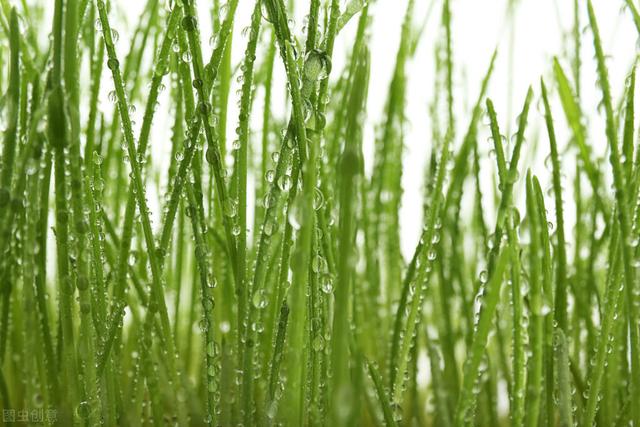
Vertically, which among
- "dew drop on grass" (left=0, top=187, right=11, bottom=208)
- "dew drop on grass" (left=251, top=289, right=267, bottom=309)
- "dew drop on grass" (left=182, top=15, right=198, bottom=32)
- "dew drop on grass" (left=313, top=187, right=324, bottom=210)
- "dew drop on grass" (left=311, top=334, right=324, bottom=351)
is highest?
"dew drop on grass" (left=182, top=15, right=198, bottom=32)

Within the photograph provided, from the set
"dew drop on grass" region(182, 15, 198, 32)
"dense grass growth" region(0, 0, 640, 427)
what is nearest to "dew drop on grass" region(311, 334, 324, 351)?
"dense grass growth" region(0, 0, 640, 427)

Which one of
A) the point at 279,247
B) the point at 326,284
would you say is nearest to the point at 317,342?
the point at 326,284

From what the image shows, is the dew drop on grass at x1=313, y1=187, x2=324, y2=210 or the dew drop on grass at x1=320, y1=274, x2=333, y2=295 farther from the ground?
the dew drop on grass at x1=313, y1=187, x2=324, y2=210

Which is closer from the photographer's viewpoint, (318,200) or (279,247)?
(318,200)

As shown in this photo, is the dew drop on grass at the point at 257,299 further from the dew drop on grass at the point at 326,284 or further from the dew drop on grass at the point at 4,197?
the dew drop on grass at the point at 4,197

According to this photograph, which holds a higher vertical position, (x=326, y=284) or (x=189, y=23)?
(x=189, y=23)

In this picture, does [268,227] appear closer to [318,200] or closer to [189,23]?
[318,200]

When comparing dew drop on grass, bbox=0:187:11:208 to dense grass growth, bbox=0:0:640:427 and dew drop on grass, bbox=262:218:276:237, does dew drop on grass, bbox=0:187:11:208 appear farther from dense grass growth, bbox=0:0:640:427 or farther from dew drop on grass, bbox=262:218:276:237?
dew drop on grass, bbox=262:218:276:237

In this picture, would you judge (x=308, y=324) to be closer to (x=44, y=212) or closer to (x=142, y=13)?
(x=44, y=212)

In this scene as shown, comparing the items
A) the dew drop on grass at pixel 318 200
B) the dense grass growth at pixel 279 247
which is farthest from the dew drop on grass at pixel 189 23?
the dew drop on grass at pixel 318 200

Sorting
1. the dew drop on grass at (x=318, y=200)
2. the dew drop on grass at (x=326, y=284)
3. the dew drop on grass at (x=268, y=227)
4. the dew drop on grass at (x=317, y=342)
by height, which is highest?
the dew drop on grass at (x=318, y=200)

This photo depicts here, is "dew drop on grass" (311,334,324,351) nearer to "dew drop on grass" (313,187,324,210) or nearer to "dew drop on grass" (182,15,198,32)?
"dew drop on grass" (313,187,324,210)
